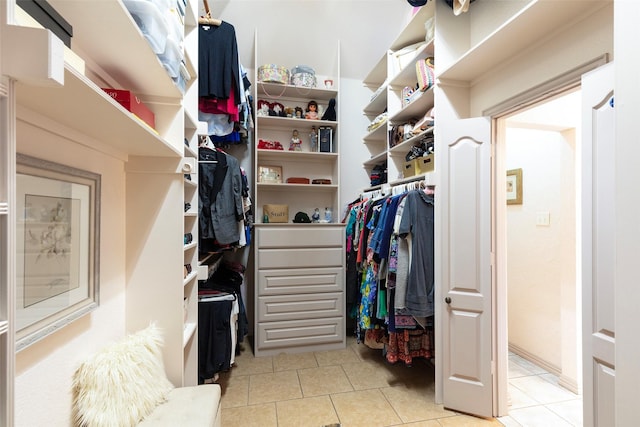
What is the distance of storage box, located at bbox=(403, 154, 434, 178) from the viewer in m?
2.12

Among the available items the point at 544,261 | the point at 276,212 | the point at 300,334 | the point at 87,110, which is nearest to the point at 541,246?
the point at 544,261

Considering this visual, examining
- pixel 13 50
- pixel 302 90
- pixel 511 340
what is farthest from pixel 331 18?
pixel 511 340

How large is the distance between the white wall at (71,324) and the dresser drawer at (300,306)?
1.35 m

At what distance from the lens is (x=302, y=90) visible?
9.99ft

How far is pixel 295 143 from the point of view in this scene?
124 inches

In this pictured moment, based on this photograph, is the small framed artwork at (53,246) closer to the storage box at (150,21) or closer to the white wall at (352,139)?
the storage box at (150,21)

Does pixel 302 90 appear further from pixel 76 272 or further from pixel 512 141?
pixel 76 272

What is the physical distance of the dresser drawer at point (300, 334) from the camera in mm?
2621

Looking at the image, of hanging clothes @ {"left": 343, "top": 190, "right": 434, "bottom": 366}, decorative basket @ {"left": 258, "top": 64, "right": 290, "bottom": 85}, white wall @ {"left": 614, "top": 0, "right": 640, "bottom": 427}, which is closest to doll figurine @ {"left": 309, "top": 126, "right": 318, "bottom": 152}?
decorative basket @ {"left": 258, "top": 64, "right": 290, "bottom": 85}

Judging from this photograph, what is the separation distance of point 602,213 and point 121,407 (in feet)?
6.72

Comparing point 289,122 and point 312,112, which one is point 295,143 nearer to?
point 289,122

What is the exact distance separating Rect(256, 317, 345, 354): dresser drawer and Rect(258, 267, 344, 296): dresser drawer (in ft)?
0.97

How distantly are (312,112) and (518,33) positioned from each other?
2.02 metres

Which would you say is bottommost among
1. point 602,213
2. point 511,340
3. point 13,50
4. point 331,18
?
point 511,340
